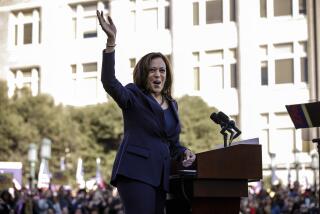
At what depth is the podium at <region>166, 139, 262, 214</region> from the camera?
518 centimetres

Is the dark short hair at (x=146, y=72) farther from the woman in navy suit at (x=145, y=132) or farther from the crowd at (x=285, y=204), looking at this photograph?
the crowd at (x=285, y=204)

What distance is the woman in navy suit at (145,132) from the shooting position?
16.8ft

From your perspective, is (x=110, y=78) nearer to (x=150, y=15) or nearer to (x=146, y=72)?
(x=146, y=72)

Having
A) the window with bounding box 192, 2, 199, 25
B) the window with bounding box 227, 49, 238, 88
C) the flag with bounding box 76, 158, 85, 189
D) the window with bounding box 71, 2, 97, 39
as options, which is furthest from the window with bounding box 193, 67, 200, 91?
the flag with bounding box 76, 158, 85, 189

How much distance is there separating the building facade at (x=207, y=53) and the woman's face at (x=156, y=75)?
41365 mm

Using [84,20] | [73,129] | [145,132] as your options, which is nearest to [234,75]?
[73,129]

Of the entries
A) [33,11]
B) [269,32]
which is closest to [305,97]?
[269,32]

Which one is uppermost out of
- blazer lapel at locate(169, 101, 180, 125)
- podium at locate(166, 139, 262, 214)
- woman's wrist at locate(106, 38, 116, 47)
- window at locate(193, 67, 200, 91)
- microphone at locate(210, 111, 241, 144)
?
window at locate(193, 67, 200, 91)

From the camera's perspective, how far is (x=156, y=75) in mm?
A: 5383

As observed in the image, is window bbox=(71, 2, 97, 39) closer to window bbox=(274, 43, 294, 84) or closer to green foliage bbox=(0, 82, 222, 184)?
green foliage bbox=(0, 82, 222, 184)

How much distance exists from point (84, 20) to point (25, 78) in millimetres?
5914

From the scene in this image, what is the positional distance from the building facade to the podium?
4135 cm

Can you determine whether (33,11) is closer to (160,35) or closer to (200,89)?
(160,35)

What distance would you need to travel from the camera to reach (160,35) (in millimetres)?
53375
